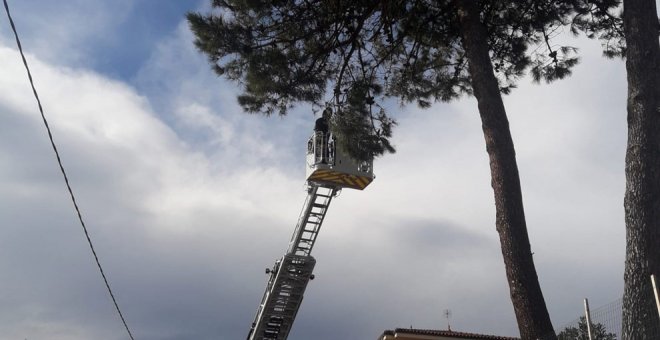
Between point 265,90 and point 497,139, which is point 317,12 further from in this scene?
point 497,139

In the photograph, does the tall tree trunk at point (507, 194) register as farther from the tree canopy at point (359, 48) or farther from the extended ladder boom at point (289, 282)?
the extended ladder boom at point (289, 282)

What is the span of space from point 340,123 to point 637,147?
5229 mm

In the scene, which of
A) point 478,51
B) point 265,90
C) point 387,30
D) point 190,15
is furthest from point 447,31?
point 190,15

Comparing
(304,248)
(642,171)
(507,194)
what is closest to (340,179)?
(304,248)

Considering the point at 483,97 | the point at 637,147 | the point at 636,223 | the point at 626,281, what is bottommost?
the point at 626,281

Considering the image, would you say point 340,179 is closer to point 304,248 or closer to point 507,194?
point 304,248

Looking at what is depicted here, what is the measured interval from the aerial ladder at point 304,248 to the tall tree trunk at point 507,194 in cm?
748

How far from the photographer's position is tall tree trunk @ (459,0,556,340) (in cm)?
754

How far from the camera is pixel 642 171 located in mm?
7211

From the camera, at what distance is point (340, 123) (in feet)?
38.1

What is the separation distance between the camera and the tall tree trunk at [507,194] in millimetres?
7535

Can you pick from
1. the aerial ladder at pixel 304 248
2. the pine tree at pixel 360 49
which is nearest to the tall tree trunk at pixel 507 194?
the pine tree at pixel 360 49

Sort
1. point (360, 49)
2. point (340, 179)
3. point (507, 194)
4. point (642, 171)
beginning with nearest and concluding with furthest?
1. point (642, 171)
2. point (507, 194)
3. point (360, 49)
4. point (340, 179)

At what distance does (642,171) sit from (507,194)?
1.49m
